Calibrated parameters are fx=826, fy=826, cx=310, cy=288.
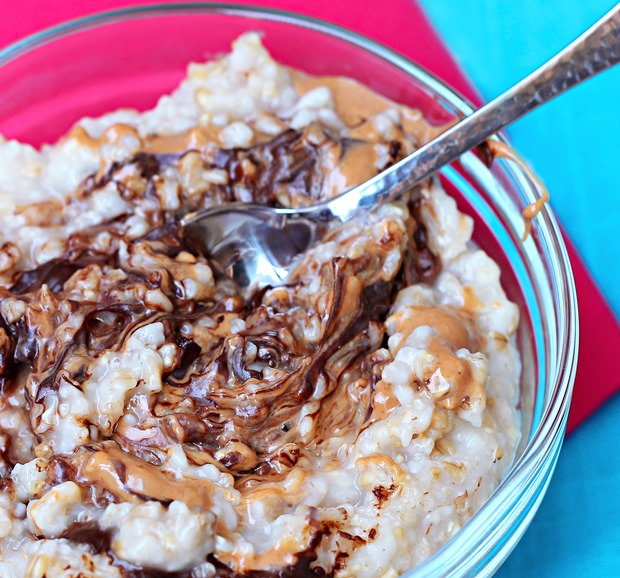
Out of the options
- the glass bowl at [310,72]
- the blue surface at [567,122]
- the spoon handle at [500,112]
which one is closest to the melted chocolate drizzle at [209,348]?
the spoon handle at [500,112]

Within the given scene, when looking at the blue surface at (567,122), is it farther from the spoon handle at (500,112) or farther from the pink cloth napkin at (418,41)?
the spoon handle at (500,112)

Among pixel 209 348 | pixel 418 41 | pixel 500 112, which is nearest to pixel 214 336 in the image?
pixel 209 348

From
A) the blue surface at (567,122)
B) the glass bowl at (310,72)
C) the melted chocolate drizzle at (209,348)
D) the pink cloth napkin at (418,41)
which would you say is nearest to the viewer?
the melted chocolate drizzle at (209,348)

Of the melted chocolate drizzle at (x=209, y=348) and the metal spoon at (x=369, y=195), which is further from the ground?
the metal spoon at (x=369, y=195)

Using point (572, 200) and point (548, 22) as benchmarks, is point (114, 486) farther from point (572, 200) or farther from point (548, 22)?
point (548, 22)

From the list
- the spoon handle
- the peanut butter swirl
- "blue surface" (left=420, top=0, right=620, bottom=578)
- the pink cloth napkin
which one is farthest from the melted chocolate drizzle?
"blue surface" (left=420, top=0, right=620, bottom=578)

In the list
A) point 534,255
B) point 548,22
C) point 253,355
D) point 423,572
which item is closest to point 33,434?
point 253,355

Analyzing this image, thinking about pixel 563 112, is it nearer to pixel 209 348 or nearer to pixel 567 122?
pixel 567 122

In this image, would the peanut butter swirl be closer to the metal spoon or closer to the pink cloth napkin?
the metal spoon
